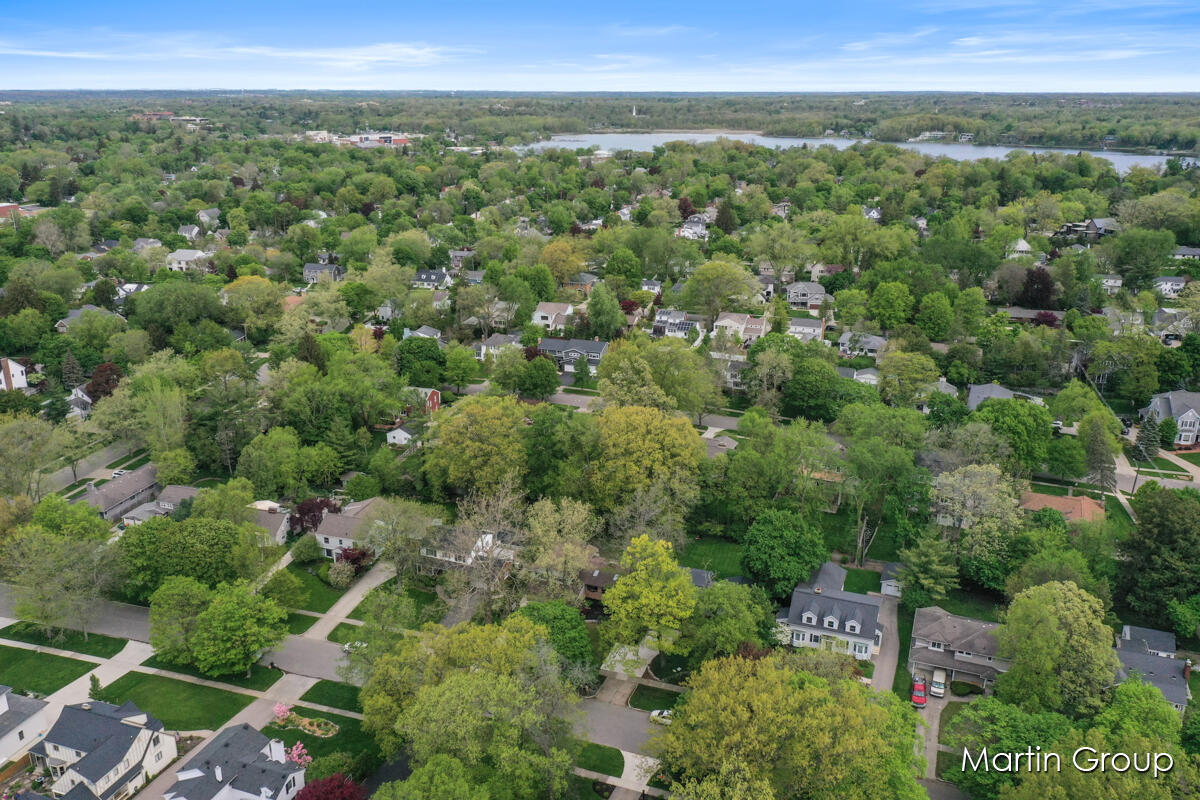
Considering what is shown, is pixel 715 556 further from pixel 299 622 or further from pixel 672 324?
pixel 672 324

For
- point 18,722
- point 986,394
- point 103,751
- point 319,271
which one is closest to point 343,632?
point 103,751

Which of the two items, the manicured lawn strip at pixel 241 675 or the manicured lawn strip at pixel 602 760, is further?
the manicured lawn strip at pixel 241 675

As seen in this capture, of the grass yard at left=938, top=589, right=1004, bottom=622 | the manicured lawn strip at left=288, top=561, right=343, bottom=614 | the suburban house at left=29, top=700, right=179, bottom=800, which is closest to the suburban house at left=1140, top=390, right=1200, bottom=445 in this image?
the grass yard at left=938, top=589, right=1004, bottom=622

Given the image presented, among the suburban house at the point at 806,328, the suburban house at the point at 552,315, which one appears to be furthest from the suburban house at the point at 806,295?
the suburban house at the point at 552,315

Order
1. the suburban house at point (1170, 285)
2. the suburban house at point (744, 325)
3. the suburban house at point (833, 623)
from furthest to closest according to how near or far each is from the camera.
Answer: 1. the suburban house at point (1170, 285)
2. the suburban house at point (744, 325)
3. the suburban house at point (833, 623)

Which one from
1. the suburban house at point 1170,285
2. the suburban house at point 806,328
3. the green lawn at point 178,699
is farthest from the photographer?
the suburban house at point 1170,285

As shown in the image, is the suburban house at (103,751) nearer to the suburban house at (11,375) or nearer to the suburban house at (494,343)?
the suburban house at (11,375)

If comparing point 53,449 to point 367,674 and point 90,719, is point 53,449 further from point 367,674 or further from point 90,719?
point 367,674
